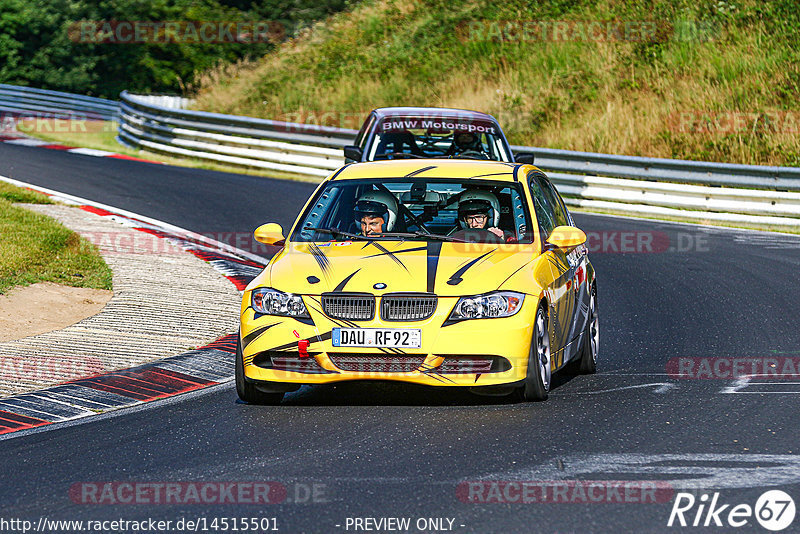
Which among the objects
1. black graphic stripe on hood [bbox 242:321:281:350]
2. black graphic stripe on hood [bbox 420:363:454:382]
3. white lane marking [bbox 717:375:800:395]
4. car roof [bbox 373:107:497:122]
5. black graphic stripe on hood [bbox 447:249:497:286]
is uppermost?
car roof [bbox 373:107:497:122]

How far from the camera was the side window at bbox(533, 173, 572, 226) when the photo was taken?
32.7 ft

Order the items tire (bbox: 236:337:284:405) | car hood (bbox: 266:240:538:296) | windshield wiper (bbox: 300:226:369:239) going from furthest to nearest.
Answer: windshield wiper (bbox: 300:226:369:239) → tire (bbox: 236:337:284:405) → car hood (bbox: 266:240:538:296)

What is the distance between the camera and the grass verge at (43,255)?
41.9 ft

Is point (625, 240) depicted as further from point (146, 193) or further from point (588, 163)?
point (146, 193)

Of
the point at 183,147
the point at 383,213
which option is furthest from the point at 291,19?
the point at 383,213

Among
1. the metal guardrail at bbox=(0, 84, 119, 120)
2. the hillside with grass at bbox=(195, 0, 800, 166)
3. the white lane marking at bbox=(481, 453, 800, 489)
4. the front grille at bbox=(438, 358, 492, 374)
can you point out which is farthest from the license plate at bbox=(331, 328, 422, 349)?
the metal guardrail at bbox=(0, 84, 119, 120)

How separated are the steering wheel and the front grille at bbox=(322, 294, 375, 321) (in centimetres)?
121

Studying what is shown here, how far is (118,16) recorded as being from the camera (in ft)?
173

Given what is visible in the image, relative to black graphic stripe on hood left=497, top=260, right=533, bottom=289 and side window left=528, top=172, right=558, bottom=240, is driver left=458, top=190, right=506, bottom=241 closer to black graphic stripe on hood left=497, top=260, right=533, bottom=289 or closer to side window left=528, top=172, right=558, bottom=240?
side window left=528, top=172, right=558, bottom=240

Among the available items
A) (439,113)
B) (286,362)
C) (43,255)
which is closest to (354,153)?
(439,113)

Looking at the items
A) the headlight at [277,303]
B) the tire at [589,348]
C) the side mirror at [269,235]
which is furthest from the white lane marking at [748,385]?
the side mirror at [269,235]

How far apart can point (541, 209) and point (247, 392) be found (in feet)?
8.68

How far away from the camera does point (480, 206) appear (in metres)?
9.30

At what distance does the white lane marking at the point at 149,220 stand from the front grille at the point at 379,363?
301 inches
